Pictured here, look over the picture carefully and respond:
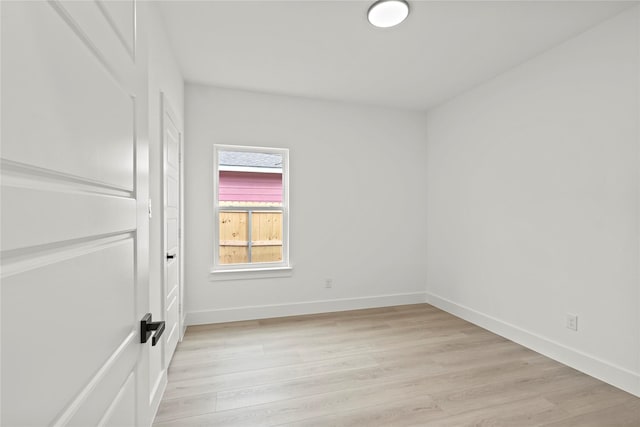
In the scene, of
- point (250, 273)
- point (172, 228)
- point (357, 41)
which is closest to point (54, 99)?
point (172, 228)

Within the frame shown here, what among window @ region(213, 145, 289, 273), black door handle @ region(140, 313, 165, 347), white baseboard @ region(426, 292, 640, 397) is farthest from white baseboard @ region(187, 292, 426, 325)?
black door handle @ region(140, 313, 165, 347)

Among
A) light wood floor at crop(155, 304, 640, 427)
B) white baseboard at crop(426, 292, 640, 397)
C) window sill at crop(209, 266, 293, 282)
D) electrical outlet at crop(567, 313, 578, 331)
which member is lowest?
light wood floor at crop(155, 304, 640, 427)

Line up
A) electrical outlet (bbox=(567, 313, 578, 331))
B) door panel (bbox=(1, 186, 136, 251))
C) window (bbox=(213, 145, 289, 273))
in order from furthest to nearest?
window (bbox=(213, 145, 289, 273)) < electrical outlet (bbox=(567, 313, 578, 331)) < door panel (bbox=(1, 186, 136, 251))

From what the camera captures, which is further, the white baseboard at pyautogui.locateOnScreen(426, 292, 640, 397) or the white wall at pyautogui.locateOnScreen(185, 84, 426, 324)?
the white wall at pyautogui.locateOnScreen(185, 84, 426, 324)

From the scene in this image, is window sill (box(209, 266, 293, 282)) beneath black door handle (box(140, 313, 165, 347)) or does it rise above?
beneath

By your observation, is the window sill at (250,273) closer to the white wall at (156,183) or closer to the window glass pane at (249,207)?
the window glass pane at (249,207)

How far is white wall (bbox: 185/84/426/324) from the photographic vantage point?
342cm

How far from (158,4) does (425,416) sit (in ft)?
10.7

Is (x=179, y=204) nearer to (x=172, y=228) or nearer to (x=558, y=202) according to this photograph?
(x=172, y=228)

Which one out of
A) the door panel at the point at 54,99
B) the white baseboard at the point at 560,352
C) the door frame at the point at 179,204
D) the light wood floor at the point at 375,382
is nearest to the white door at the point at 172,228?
the door frame at the point at 179,204

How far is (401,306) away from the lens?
13.4 ft

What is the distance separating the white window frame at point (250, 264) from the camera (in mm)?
3492

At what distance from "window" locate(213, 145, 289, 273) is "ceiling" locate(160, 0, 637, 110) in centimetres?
81

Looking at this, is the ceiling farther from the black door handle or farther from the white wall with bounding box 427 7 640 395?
the black door handle
